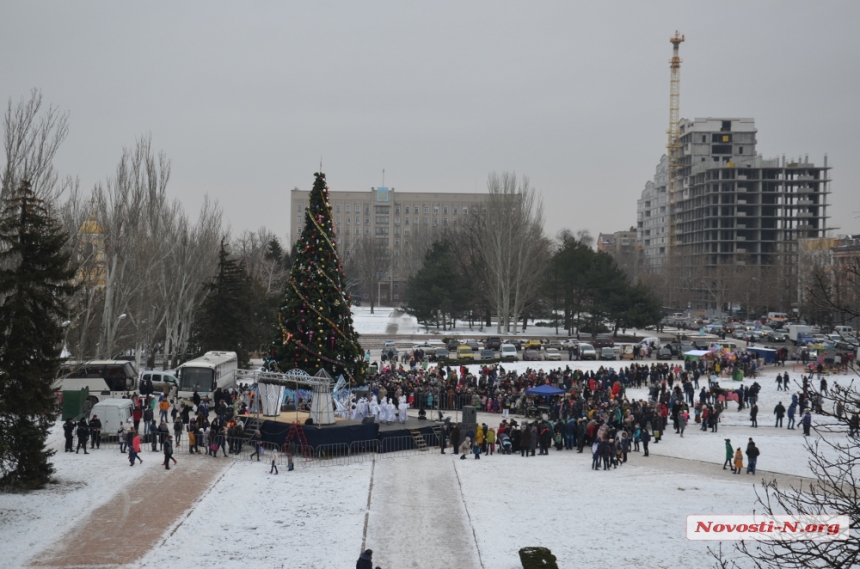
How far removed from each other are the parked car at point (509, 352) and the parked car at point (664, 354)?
369 inches

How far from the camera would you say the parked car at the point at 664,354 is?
169ft

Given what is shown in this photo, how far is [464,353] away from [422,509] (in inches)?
1295

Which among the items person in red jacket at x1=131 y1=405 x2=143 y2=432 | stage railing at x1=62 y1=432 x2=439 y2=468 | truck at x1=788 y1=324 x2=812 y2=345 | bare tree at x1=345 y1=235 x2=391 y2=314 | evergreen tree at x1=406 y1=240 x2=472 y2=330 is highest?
bare tree at x1=345 y1=235 x2=391 y2=314

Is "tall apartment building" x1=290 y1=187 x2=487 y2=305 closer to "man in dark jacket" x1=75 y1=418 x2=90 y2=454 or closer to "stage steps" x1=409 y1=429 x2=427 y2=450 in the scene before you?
"stage steps" x1=409 y1=429 x2=427 y2=450

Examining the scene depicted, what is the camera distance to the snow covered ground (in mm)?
15641

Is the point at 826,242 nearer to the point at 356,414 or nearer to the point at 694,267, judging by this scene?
the point at 694,267

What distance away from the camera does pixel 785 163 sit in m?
119

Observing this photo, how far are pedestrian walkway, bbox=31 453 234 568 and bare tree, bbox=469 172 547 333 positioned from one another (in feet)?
167

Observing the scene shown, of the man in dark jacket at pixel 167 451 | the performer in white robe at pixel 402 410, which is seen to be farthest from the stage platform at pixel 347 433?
the man in dark jacket at pixel 167 451

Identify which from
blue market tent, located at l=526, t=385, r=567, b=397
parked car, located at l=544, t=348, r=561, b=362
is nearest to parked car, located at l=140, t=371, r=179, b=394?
blue market tent, located at l=526, t=385, r=567, b=397

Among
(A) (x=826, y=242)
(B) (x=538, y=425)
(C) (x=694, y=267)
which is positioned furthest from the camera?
(C) (x=694, y=267)

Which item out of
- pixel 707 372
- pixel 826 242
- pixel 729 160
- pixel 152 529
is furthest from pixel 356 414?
pixel 729 160

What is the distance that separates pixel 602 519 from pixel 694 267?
343ft

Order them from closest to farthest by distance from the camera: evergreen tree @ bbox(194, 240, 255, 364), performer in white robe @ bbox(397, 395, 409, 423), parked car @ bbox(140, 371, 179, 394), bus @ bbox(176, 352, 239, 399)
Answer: performer in white robe @ bbox(397, 395, 409, 423) < bus @ bbox(176, 352, 239, 399) < parked car @ bbox(140, 371, 179, 394) < evergreen tree @ bbox(194, 240, 255, 364)
